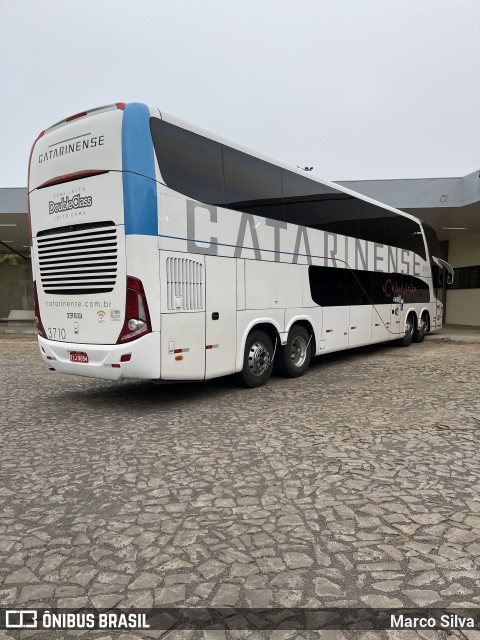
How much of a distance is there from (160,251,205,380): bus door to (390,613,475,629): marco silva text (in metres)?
4.15

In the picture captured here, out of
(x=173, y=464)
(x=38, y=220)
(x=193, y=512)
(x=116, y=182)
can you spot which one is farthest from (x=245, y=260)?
(x=193, y=512)

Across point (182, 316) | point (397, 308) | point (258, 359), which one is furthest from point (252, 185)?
point (397, 308)

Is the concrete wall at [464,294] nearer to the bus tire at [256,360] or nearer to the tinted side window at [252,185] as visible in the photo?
the tinted side window at [252,185]

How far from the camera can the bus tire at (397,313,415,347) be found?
44.6ft

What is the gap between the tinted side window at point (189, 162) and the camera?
5.88 meters

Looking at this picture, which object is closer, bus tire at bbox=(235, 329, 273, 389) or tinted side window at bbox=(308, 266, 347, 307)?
bus tire at bbox=(235, 329, 273, 389)

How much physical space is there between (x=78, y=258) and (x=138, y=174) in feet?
4.74

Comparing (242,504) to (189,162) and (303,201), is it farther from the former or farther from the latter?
(303,201)

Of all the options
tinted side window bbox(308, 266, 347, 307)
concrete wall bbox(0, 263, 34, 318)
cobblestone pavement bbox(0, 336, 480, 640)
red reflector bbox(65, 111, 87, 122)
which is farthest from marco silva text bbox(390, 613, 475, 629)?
concrete wall bbox(0, 263, 34, 318)

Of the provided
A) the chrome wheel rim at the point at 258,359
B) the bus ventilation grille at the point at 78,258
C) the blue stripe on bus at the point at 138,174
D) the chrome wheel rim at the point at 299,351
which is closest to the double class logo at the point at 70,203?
the bus ventilation grille at the point at 78,258

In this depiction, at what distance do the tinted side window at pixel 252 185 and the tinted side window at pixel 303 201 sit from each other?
8.8 inches

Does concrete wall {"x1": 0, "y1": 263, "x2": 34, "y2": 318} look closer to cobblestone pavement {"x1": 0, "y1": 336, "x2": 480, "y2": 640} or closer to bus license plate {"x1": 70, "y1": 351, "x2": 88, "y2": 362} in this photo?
cobblestone pavement {"x1": 0, "y1": 336, "x2": 480, "y2": 640}

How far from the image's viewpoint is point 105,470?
4125 mm

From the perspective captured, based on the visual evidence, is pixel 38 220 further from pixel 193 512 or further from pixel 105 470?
pixel 193 512
